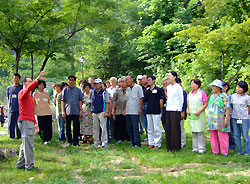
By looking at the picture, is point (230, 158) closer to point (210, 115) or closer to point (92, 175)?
point (210, 115)

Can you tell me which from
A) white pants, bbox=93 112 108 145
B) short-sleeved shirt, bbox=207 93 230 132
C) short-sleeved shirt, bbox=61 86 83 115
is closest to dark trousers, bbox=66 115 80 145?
short-sleeved shirt, bbox=61 86 83 115

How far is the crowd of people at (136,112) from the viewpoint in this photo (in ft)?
20.8

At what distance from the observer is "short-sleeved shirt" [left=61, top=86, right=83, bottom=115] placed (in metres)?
7.70

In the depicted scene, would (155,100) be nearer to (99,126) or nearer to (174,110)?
(174,110)

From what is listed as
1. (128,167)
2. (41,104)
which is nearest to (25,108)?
(128,167)

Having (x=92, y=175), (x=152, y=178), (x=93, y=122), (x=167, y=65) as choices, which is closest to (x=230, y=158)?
(x=152, y=178)

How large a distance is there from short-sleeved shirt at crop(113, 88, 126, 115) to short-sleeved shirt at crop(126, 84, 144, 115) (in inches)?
15.8

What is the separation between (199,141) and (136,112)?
1.79 metres

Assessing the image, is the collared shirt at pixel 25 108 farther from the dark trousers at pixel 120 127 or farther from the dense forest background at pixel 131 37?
the dense forest background at pixel 131 37

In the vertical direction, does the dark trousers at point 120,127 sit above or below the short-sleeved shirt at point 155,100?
below

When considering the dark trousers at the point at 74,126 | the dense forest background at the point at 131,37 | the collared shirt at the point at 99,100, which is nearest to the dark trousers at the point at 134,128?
the collared shirt at the point at 99,100

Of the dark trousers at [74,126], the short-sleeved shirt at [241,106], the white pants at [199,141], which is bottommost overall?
the white pants at [199,141]

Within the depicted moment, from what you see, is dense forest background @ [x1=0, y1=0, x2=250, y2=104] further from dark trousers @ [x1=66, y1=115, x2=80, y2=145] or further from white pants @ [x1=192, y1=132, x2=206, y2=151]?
white pants @ [x1=192, y1=132, x2=206, y2=151]

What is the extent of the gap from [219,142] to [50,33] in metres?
6.14
